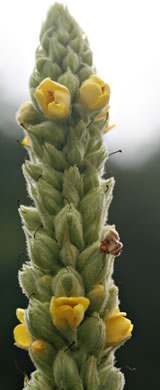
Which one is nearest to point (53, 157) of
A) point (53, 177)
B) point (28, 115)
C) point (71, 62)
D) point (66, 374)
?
point (53, 177)

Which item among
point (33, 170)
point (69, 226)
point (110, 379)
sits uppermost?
point (33, 170)

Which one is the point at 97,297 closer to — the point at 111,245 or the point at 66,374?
the point at 111,245

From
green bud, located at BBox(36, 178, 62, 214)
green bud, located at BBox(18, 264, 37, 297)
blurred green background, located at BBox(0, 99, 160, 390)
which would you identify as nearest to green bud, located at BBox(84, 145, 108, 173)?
green bud, located at BBox(36, 178, 62, 214)

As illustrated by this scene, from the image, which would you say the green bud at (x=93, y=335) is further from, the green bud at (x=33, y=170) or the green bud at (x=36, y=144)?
the green bud at (x=36, y=144)

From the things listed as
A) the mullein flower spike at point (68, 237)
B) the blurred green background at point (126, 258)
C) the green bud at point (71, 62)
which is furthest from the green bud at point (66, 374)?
the blurred green background at point (126, 258)

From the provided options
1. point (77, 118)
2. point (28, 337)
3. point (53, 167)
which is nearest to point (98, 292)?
point (28, 337)

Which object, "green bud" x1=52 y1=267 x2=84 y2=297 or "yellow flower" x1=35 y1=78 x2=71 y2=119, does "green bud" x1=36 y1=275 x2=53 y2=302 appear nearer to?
"green bud" x1=52 y1=267 x2=84 y2=297
